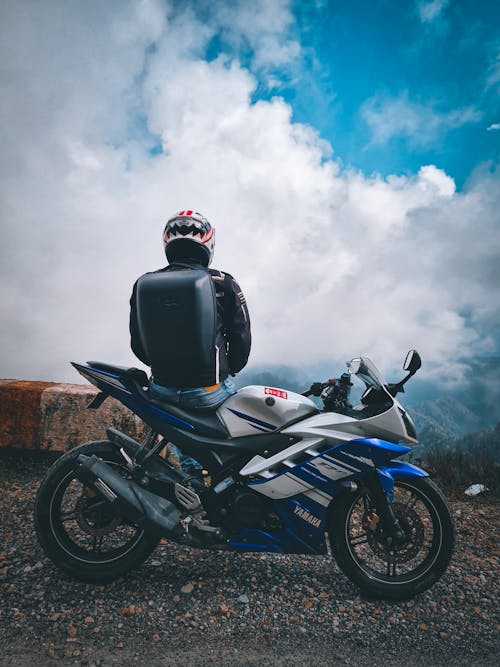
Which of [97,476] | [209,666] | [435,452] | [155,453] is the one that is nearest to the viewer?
[209,666]

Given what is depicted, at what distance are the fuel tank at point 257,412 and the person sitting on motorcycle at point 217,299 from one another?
16 centimetres

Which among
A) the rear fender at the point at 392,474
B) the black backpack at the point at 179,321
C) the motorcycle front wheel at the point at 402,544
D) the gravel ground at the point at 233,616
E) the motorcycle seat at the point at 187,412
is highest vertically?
the black backpack at the point at 179,321

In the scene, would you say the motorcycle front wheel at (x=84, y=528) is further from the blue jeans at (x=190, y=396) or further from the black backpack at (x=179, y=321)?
the black backpack at (x=179, y=321)

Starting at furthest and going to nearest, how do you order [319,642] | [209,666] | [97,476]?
1. [97,476]
2. [319,642]
3. [209,666]

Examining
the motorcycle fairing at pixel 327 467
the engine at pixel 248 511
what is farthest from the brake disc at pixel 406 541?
the engine at pixel 248 511

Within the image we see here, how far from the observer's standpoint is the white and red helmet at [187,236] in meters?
3.51

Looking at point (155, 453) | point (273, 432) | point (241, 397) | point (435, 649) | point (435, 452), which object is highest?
point (241, 397)

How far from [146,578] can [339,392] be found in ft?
7.07

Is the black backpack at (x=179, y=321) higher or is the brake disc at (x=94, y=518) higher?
the black backpack at (x=179, y=321)

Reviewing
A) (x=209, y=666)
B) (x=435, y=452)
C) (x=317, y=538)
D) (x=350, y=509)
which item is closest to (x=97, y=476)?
(x=209, y=666)

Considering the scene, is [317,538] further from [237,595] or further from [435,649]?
[435,649]

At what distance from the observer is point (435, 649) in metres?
2.71

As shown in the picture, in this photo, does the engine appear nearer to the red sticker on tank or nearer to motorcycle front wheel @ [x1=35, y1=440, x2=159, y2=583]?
motorcycle front wheel @ [x1=35, y1=440, x2=159, y2=583]

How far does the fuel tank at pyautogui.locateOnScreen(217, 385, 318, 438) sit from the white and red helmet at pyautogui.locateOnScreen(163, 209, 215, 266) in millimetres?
1298
